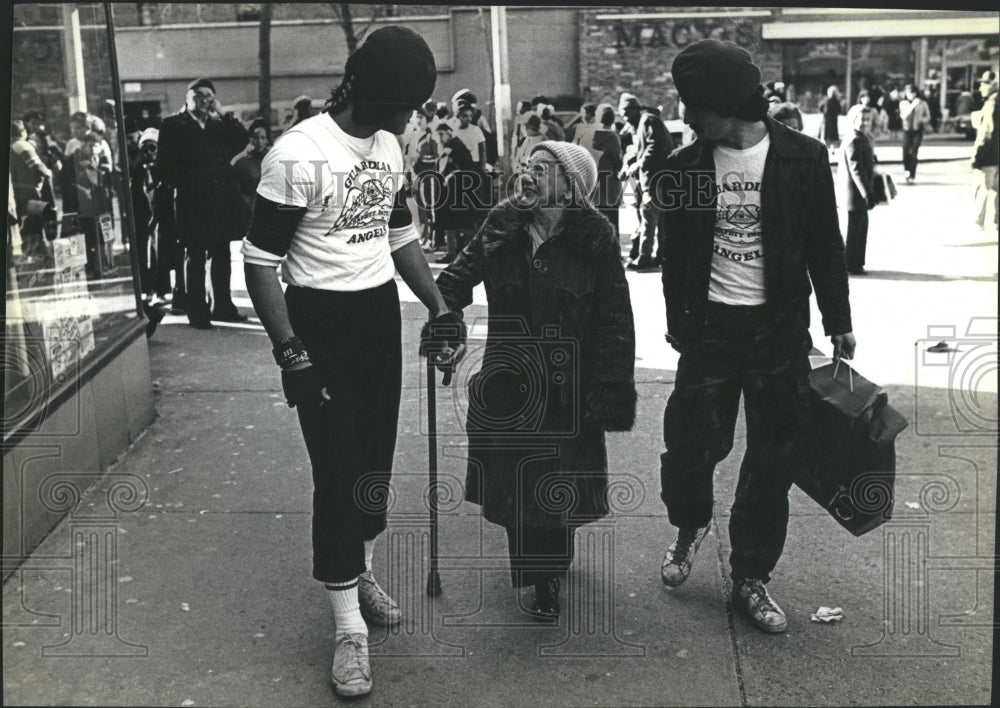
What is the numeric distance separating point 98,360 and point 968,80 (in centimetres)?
1147

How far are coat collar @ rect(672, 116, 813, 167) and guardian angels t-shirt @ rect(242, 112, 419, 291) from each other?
101cm

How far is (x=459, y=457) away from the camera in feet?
19.2

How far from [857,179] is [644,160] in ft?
7.05

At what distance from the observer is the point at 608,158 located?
408 inches

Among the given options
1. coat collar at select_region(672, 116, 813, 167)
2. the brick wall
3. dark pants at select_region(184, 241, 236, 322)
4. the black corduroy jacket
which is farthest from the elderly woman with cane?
dark pants at select_region(184, 241, 236, 322)

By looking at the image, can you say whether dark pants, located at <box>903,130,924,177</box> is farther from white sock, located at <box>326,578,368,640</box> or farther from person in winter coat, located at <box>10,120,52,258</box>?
white sock, located at <box>326,578,368,640</box>

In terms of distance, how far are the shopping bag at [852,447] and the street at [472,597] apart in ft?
1.53

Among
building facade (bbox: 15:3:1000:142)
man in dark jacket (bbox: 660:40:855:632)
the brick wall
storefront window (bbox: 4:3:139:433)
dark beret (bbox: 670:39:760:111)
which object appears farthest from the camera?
the brick wall

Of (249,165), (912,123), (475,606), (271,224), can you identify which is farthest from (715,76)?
(912,123)

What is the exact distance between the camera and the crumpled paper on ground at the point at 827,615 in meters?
3.90

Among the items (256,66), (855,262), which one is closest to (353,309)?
(256,66)

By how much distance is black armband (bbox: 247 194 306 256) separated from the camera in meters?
3.29

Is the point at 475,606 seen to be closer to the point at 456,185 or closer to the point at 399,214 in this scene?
the point at 399,214

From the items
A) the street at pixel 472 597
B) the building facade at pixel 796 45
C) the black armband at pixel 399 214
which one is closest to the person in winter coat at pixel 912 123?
the building facade at pixel 796 45
